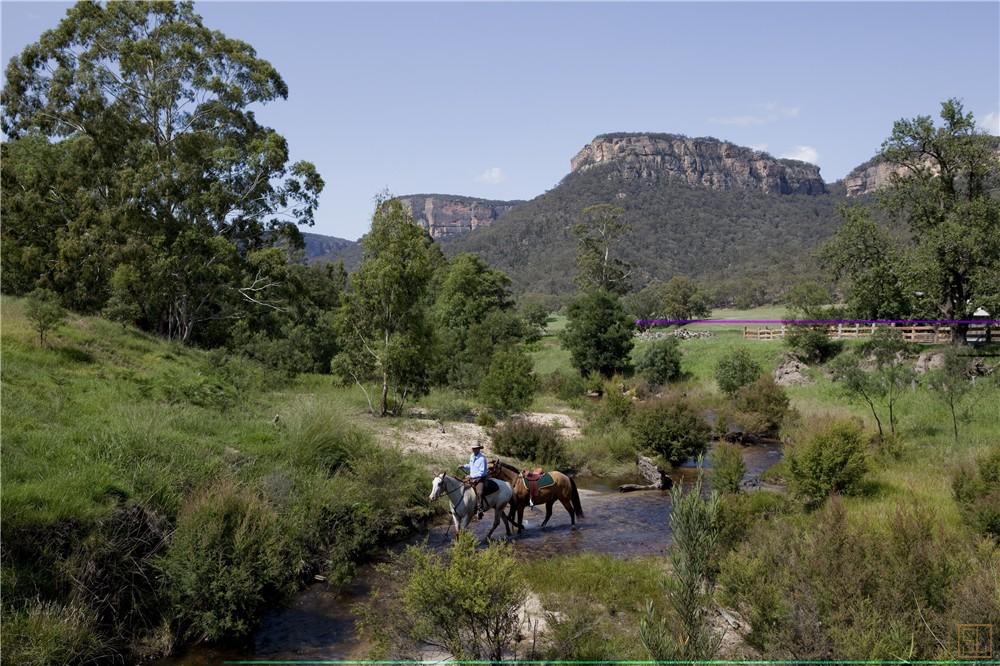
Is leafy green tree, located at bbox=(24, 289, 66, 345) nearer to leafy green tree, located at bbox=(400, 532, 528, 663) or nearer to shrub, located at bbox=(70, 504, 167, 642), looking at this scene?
shrub, located at bbox=(70, 504, 167, 642)

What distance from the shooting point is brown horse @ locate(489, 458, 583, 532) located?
46.8 feet

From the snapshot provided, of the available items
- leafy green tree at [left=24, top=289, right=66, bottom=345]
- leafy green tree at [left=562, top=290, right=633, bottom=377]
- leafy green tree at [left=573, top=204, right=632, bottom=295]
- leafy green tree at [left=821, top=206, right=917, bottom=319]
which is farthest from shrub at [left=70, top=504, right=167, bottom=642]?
leafy green tree at [left=573, top=204, right=632, bottom=295]

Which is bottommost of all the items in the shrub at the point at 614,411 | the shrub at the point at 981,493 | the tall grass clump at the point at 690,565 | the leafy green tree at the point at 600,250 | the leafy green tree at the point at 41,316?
the shrub at the point at 614,411

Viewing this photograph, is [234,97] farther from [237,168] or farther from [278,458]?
[278,458]

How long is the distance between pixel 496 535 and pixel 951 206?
33648mm

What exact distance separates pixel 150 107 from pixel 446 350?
20458 mm

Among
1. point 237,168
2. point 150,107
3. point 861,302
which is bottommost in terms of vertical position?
point 861,302

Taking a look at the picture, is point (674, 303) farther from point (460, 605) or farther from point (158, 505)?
point (460, 605)

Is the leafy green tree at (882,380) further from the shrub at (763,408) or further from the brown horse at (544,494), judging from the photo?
the brown horse at (544,494)

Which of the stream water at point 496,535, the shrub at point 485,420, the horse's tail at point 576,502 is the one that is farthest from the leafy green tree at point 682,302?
the horse's tail at point 576,502

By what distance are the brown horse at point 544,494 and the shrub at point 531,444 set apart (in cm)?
571

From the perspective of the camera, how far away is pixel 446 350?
129ft

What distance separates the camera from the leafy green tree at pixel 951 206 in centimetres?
3166

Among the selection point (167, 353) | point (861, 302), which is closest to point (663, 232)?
point (861, 302)
